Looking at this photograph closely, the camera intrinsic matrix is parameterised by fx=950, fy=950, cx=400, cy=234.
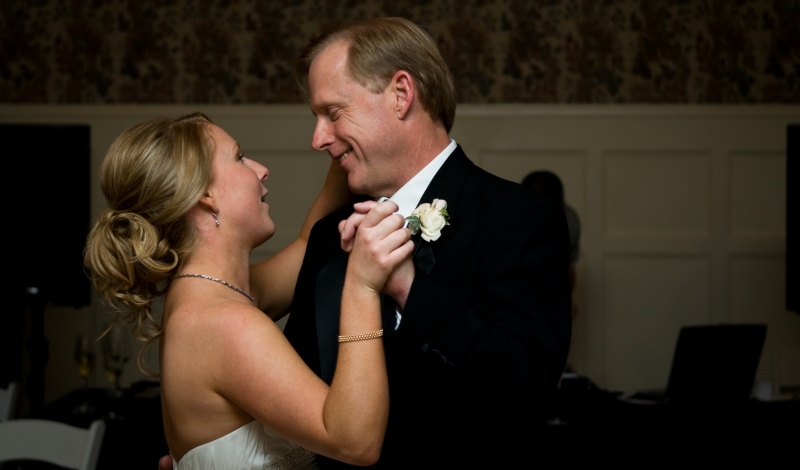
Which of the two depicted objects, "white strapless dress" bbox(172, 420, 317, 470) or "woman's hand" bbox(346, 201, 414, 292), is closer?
"woman's hand" bbox(346, 201, 414, 292)

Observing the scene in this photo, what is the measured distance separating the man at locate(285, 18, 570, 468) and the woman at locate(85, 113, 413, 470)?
0.42 ft

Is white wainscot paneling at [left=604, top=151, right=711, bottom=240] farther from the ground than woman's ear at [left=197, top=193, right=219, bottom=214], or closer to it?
farther from the ground

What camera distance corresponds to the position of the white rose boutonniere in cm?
164

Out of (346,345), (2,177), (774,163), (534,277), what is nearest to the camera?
(346,345)

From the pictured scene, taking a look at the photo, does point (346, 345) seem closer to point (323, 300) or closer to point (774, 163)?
point (323, 300)

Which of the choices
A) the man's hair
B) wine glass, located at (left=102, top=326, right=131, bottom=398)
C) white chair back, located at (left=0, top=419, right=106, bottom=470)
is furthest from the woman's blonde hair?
wine glass, located at (left=102, top=326, right=131, bottom=398)

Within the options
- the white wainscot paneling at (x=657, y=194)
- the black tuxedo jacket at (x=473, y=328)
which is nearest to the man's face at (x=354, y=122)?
Answer: the black tuxedo jacket at (x=473, y=328)

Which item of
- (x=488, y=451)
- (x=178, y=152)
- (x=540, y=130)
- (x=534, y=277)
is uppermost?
(x=540, y=130)

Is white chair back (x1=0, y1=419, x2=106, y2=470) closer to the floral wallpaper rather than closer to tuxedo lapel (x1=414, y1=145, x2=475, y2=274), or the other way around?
tuxedo lapel (x1=414, y1=145, x2=475, y2=274)

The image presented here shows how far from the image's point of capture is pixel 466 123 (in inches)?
213

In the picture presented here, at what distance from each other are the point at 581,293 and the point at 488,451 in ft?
12.5

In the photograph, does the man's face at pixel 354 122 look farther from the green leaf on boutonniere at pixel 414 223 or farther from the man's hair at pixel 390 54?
the green leaf on boutonniere at pixel 414 223

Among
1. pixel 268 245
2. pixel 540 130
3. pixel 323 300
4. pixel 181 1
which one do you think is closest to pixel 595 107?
pixel 540 130

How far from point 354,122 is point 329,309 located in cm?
35
